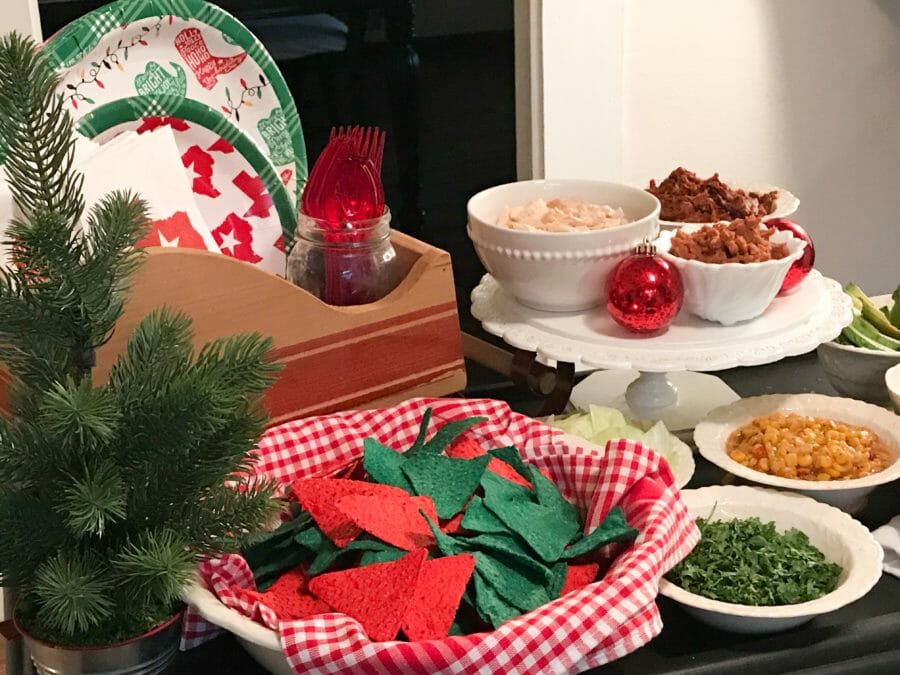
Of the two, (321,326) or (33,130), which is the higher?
(33,130)

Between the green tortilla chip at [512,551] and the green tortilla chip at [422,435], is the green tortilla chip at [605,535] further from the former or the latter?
the green tortilla chip at [422,435]

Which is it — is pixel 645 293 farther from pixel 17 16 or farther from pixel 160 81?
pixel 17 16

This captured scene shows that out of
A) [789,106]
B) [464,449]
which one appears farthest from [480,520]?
[789,106]

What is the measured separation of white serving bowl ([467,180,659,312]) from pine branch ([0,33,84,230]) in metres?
0.55

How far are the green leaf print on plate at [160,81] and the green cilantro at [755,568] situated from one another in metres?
0.72

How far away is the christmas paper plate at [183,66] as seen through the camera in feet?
3.62

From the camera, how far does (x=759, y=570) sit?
2.74 feet

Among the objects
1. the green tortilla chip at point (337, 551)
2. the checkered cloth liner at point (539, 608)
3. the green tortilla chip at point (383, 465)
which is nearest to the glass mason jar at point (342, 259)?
the checkered cloth liner at point (539, 608)

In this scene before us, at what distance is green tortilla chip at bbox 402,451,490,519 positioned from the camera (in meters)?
0.83

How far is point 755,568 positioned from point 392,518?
11.1 inches

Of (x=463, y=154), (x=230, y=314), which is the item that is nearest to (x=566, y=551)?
(x=230, y=314)

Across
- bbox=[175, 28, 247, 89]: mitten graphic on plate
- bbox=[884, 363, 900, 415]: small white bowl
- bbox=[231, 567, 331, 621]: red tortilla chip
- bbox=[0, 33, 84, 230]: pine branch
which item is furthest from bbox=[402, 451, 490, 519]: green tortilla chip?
bbox=[175, 28, 247, 89]: mitten graphic on plate

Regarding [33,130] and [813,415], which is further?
[813,415]

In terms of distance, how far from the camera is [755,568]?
2.74ft
